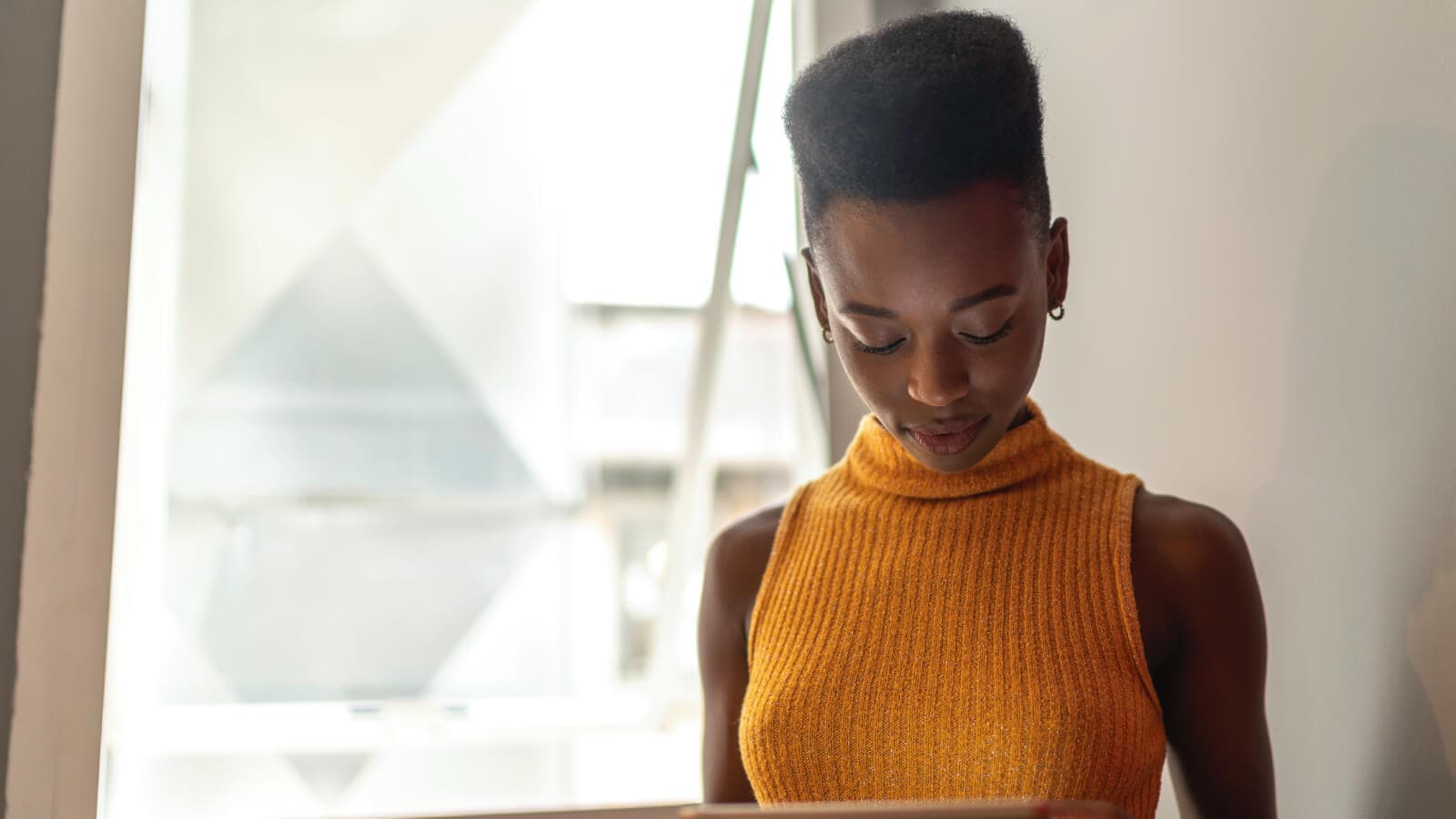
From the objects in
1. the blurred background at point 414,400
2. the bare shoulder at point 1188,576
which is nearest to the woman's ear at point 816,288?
the bare shoulder at point 1188,576

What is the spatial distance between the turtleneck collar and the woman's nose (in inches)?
3.7

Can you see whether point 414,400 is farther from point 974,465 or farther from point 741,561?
point 974,465

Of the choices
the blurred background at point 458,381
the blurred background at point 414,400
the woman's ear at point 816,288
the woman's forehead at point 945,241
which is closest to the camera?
the woman's forehead at point 945,241

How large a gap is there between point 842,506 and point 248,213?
164cm

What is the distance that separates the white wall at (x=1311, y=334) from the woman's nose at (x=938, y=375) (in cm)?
26

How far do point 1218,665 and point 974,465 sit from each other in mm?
187

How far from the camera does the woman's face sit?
27.3 inches

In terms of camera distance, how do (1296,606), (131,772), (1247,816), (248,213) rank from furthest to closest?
(248,213), (131,772), (1296,606), (1247,816)

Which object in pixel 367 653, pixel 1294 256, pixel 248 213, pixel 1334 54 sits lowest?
pixel 367 653

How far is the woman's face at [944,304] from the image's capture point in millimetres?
694

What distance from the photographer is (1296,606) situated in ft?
2.78

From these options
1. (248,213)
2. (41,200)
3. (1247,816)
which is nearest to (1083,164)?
(1247,816)

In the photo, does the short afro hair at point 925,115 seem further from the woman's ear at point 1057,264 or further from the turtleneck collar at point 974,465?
the turtleneck collar at point 974,465

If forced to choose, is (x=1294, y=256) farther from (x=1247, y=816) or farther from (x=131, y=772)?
(x=131, y=772)
